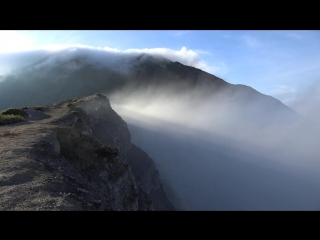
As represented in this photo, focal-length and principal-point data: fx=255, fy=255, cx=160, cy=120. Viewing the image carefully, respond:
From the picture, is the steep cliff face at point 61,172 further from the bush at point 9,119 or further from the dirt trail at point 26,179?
the bush at point 9,119

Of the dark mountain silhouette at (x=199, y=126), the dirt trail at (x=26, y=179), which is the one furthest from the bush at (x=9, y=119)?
the dark mountain silhouette at (x=199, y=126)

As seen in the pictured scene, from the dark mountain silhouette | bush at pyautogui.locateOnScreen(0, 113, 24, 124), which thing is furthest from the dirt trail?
the dark mountain silhouette

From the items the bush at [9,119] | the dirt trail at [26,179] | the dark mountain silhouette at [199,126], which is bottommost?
the dark mountain silhouette at [199,126]

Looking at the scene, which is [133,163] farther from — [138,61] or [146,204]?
[138,61]

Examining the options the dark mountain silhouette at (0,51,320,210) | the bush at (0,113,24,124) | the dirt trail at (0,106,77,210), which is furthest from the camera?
the dark mountain silhouette at (0,51,320,210)

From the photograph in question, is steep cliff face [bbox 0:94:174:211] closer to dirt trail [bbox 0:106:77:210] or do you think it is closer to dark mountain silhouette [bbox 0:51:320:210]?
dirt trail [bbox 0:106:77:210]

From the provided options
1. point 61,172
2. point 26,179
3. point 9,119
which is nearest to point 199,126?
point 9,119

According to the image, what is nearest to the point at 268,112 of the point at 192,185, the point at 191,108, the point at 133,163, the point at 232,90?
the point at 232,90

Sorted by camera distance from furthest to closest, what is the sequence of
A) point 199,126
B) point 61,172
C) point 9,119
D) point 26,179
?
point 199,126
point 9,119
point 61,172
point 26,179

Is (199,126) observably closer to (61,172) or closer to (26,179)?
(61,172)
